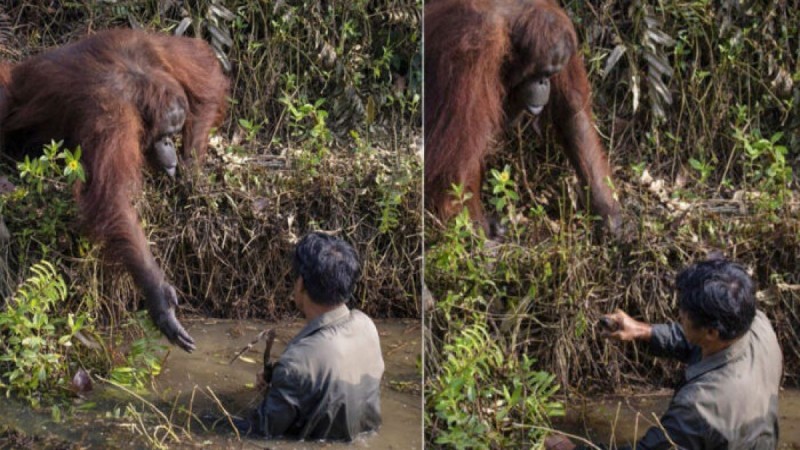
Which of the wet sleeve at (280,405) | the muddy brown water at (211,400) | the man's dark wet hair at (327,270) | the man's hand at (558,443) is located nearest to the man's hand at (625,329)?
the man's hand at (558,443)

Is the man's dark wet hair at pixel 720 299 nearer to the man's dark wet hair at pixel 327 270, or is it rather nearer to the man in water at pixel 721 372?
the man in water at pixel 721 372

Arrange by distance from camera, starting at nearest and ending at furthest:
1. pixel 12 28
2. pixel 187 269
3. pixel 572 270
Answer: pixel 572 270, pixel 187 269, pixel 12 28

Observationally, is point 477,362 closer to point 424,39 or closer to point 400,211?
point 400,211

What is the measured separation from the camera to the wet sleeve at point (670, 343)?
2158 mm

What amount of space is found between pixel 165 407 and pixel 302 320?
36 centimetres

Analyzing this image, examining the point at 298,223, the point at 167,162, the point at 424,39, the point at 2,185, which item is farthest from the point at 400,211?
the point at 2,185

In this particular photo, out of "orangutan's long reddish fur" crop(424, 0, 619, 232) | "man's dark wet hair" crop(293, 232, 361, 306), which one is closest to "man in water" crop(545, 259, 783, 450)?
"orangutan's long reddish fur" crop(424, 0, 619, 232)

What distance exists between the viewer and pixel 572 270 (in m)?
2.22

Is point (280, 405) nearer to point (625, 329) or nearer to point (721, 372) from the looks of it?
point (625, 329)

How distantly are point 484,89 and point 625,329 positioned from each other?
671 mm

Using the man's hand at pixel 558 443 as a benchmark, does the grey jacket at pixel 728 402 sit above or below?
above

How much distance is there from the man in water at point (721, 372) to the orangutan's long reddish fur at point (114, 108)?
1.06m

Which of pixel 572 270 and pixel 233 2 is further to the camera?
pixel 233 2

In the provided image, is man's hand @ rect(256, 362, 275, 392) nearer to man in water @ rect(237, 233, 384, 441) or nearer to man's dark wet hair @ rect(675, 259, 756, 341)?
man in water @ rect(237, 233, 384, 441)
